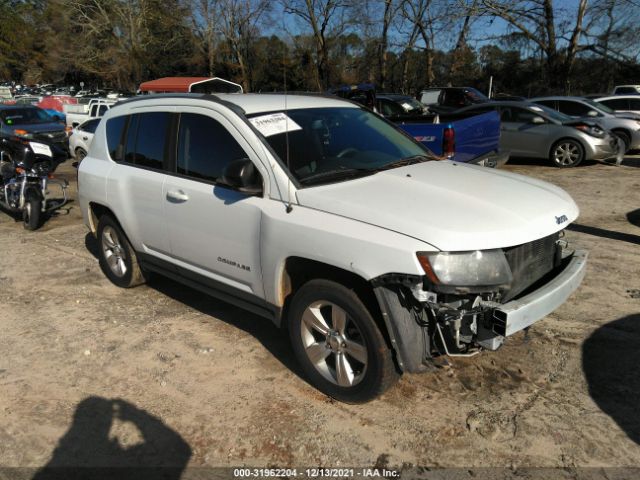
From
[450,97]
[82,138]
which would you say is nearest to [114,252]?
[82,138]

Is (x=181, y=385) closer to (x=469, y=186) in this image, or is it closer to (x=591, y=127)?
(x=469, y=186)

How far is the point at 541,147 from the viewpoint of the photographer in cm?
1210

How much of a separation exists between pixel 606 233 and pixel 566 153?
19.5 ft

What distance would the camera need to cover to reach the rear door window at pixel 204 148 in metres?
3.73

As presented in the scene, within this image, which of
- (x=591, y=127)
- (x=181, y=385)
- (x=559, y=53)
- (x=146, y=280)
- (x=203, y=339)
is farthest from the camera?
(x=559, y=53)

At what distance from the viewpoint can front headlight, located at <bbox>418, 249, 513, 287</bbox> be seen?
2.70 metres

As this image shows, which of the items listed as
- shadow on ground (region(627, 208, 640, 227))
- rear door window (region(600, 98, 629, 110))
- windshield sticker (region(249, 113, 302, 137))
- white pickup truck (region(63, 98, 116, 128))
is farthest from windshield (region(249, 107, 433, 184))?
white pickup truck (region(63, 98, 116, 128))

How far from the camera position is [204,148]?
12.9 ft

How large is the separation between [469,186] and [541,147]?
9.83 m

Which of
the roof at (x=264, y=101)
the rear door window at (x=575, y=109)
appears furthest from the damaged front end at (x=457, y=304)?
the rear door window at (x=575, y=109)

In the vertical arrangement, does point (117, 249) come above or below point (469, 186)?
below

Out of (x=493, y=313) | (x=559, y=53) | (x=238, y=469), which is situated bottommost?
(x=238, y=469)

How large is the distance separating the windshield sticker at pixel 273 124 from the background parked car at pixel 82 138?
39.3ft

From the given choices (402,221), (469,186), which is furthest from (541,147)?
(402,221)
